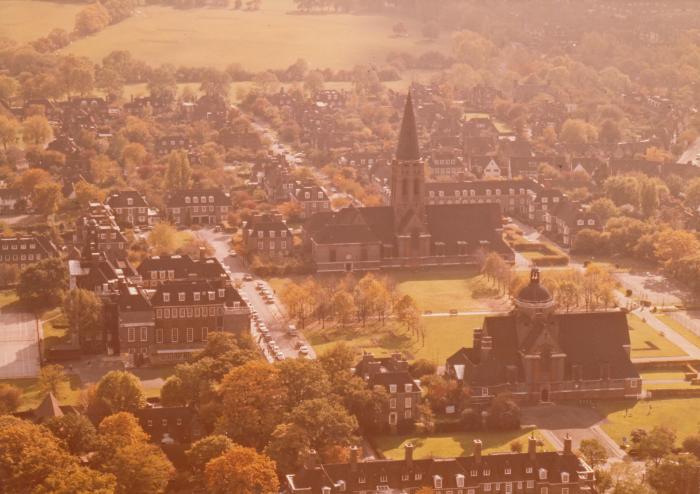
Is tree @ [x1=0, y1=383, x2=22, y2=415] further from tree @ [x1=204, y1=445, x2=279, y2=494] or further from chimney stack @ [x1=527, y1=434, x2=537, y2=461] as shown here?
chimney stack @ [x1=527, y1=434, x2=537, y2=461]

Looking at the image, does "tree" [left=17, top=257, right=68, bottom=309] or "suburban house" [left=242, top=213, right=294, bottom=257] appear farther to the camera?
"suburban house" [left=242, top=213, right=294, bottom=257]

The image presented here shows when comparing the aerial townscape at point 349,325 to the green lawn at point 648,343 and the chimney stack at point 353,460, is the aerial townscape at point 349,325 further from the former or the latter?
the green lawn at point 648,343

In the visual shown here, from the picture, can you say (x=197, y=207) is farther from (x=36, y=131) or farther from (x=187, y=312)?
(x=187, y=312)

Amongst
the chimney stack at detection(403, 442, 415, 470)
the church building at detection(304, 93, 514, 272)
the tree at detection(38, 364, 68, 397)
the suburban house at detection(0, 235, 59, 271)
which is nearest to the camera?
the chimney stack at detection(403, 442, 415, 470)

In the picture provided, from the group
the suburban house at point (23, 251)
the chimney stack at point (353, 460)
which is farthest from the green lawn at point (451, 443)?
the suburban house at point (23, 251)

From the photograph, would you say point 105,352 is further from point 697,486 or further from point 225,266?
point 697,486

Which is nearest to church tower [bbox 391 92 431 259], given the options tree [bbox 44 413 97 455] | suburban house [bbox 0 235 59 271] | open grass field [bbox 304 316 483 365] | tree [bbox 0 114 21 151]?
open grass field [bbox 304 316 483 365]

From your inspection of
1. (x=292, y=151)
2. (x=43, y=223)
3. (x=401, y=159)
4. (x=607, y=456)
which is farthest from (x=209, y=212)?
(x=607, y=456)
